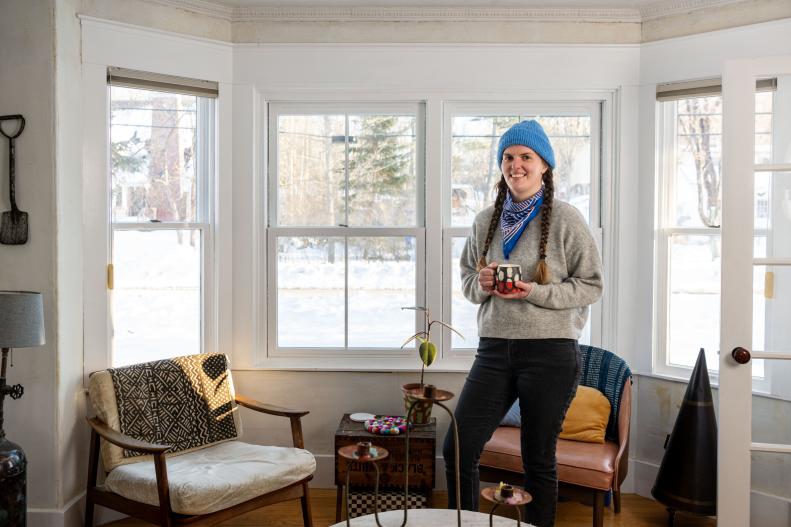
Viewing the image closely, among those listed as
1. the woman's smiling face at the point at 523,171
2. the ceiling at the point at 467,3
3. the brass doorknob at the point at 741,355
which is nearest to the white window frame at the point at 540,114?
the ceiling at the point at 467,3

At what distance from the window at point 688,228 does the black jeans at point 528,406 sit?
4.94 feet

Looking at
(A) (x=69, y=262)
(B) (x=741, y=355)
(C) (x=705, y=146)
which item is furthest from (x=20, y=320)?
(C) (x=705, y=146)

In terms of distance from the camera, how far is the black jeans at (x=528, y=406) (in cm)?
240

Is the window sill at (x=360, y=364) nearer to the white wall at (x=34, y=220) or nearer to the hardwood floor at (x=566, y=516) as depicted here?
the hardwood floor at (x=566, y=516)

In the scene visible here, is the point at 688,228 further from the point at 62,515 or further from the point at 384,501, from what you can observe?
the point at 62,515

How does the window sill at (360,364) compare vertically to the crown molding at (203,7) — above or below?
below

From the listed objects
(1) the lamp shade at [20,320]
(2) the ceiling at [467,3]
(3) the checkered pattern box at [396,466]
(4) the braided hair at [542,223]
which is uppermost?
(2) the ceiling at [467,3]

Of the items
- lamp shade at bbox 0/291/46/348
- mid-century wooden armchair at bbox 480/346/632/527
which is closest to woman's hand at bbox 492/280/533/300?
mid-century wooden armchair at bbox 480/346/632/527

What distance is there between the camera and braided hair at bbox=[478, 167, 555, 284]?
2.45 meters

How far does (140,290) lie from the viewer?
11.8 ft

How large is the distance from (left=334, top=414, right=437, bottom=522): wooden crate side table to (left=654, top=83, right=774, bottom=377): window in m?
1.35

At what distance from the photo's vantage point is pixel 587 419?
132 inches

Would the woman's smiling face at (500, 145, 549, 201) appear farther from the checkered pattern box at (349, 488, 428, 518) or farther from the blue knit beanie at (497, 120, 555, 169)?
the checkered pattern box at (349, 488, 428, 518)

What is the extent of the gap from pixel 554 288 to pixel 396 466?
1357 millimetres
